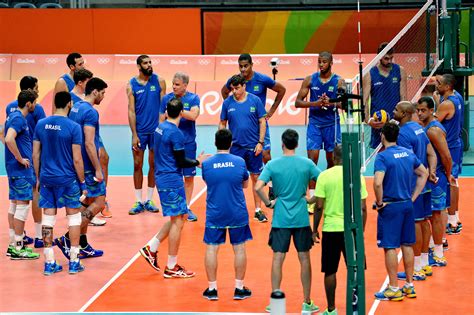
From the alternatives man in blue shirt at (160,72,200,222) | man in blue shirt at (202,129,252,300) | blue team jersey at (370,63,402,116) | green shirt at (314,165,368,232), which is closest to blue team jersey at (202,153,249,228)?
man in blue shirt at (202,129,252,300)

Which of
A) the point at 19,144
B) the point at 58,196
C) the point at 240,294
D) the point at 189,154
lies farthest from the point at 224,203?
the point at 189,154

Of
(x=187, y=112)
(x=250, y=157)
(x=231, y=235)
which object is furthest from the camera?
(x=250, y=157)

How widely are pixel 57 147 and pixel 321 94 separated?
5.02 metres

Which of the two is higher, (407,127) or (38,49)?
(38,49)

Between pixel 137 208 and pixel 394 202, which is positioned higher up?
pixel 394 202

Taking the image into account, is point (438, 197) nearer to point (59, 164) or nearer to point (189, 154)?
point (189, 154)

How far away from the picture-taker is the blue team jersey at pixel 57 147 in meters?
13.1

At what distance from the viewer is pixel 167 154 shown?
13133 millimetres

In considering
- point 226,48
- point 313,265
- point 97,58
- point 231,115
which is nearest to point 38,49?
point 97,58

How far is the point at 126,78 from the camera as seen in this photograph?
95.7 feet

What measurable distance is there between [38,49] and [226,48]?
5.96 meters

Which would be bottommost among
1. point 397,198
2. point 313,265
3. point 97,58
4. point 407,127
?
point 313,265

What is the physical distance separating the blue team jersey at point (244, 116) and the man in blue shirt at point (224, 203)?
3670 millimetres

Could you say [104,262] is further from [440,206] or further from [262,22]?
[262,22]
